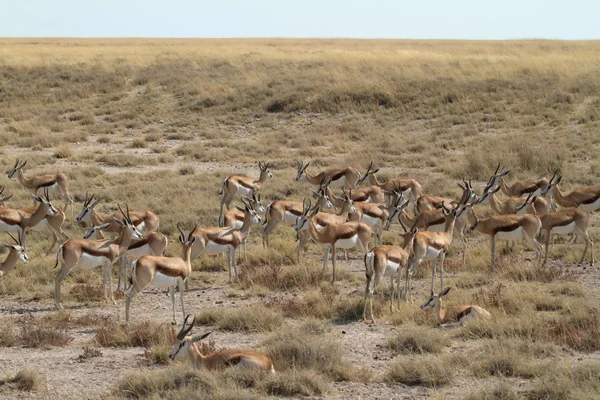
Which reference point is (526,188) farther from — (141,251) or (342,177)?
(141,251)

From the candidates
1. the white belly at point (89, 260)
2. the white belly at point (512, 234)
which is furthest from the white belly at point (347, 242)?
the white belly at point (89, 260)

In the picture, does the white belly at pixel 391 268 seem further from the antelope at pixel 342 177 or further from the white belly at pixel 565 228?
the antelope at pixel 342 177

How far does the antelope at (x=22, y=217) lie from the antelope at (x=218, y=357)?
6342 millimetres

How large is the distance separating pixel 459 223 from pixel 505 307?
140 inches

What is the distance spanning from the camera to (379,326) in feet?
32.5

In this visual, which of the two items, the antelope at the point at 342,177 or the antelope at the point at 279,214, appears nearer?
the antelope at the point at 279,214

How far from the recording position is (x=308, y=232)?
41.8 ft

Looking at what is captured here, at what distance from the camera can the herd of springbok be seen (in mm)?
10102

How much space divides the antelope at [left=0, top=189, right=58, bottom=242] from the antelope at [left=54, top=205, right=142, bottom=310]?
8.68ft

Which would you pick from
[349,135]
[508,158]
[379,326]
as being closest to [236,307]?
[379,326]

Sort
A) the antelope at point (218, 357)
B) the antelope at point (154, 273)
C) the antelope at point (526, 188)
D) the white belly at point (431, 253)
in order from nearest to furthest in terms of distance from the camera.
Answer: the antelope at point (218, 357) → the antelope at point (154, 273) → the white belly at point (431, 253) → the antelope at point (526, 188)

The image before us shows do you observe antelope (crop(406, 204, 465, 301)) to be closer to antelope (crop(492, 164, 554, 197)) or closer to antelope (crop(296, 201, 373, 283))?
antelope (crop(296, 201, 373, 283))

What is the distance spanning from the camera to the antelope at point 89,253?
10.9 meters

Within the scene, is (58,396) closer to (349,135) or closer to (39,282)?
(39,282)
